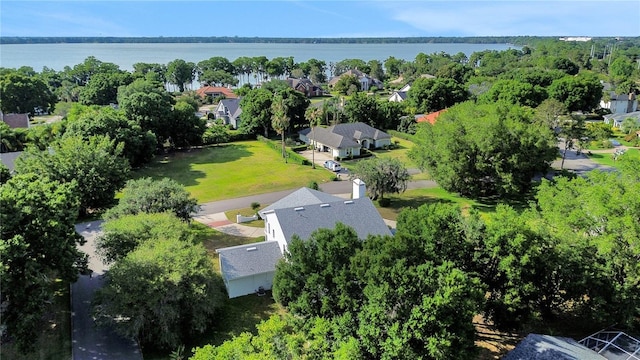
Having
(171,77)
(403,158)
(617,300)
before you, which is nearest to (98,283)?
(617,300)

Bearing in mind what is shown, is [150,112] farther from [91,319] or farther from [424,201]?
[91,319]

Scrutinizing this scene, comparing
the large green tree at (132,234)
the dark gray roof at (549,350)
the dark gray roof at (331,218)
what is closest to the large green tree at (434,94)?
the dark gray roof at (331,218)

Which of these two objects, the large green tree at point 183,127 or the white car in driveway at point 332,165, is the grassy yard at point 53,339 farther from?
the large green tree at point 183,127

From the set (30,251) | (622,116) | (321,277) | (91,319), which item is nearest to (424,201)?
(321,277)

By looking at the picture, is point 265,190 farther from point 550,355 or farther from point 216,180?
point 550,355

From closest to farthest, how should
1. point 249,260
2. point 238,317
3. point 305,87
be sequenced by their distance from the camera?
→ point 238,317 → point 249,260 → point 305,87
